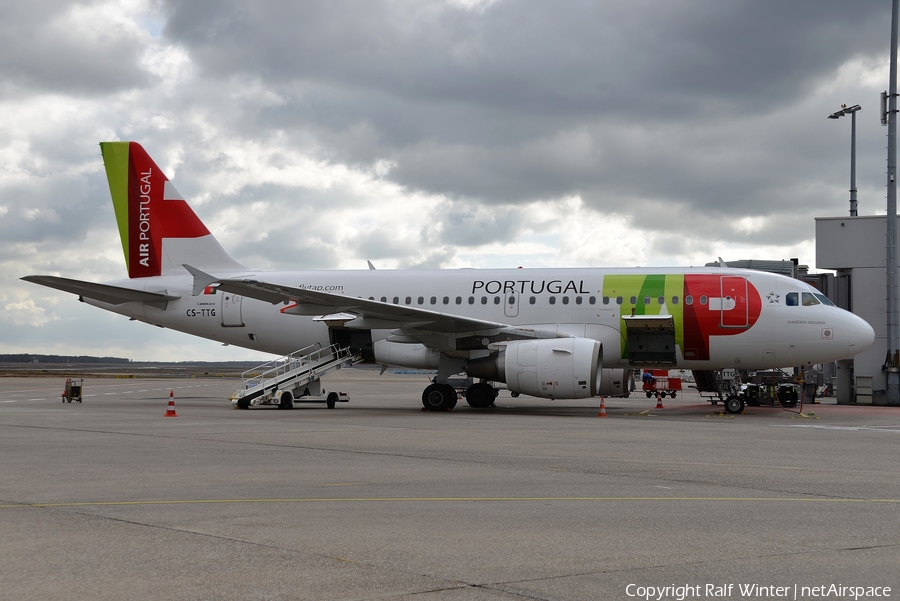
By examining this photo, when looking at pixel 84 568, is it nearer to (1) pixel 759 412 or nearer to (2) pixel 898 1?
(1) pixel 759 412

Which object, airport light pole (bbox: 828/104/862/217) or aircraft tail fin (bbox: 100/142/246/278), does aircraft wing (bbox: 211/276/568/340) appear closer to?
aircraft tail fin (bbox: 100/142/246/278)

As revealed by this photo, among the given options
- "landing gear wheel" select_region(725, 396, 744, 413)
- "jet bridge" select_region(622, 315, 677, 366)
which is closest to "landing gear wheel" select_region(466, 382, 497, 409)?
"jet bridge" select_region(622, 315, 677, 366)

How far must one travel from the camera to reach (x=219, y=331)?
85.2 ft

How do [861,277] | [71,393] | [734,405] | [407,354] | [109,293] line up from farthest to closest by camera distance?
[861,277]
[71,393]
[109,293]
[407,354]
[734,405]

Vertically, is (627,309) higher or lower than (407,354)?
higher

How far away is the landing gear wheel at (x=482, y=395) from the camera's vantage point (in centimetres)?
2455

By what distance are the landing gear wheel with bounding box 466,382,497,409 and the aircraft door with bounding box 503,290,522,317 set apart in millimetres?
2554

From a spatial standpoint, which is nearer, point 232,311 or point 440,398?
point 440,398

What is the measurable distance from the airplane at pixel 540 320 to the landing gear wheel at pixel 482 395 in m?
0.04

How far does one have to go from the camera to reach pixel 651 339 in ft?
72.9

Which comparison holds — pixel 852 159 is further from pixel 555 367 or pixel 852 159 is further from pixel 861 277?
pixel 555 367

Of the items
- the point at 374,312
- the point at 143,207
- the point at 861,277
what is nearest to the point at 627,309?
the point at 374,312

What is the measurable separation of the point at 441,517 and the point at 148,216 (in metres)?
22.4

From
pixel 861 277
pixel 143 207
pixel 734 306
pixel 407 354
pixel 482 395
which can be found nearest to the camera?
pixel 734 306
